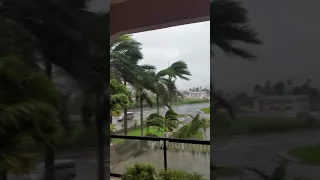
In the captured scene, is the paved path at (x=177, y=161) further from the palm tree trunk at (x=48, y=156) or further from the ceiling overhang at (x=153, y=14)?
the palm tree trunk at (x=48, y=156)

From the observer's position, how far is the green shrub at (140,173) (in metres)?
4.18

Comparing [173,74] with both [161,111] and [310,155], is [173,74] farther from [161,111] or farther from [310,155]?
[310,155]

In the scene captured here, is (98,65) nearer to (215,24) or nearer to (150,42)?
(215,24)

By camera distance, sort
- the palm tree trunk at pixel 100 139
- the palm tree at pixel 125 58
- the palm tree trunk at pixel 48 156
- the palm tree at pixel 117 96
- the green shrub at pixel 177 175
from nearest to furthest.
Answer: the palm tree trunk at pixel 48 156 → the palm tree trunk at pixel 100 139 → the green shrub at pixel 177 175 → the palm tree at pixel 117 96 → the palm tree at pixel 125 58

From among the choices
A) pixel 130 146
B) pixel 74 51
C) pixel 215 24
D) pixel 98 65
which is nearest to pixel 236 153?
pixel 215 24

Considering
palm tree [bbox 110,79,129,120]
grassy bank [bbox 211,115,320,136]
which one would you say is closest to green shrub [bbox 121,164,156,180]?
palm tree [bbox 110,79,129,120]

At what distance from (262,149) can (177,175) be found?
119 inches

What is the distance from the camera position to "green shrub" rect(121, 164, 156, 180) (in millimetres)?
4184

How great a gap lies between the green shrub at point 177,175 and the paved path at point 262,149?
2864 mm

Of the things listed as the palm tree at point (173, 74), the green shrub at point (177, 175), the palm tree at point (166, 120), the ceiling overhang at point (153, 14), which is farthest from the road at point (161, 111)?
the ceiling overhang at point (153, 14)

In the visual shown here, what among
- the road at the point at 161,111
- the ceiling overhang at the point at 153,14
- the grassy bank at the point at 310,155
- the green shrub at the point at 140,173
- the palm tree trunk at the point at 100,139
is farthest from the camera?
the road at the point at 161,111

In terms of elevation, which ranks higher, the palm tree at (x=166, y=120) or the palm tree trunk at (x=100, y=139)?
the palm tree trunk at (x=100, y=139)

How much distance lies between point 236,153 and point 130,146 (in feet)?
13.6

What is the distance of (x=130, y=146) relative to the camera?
17.3ft
